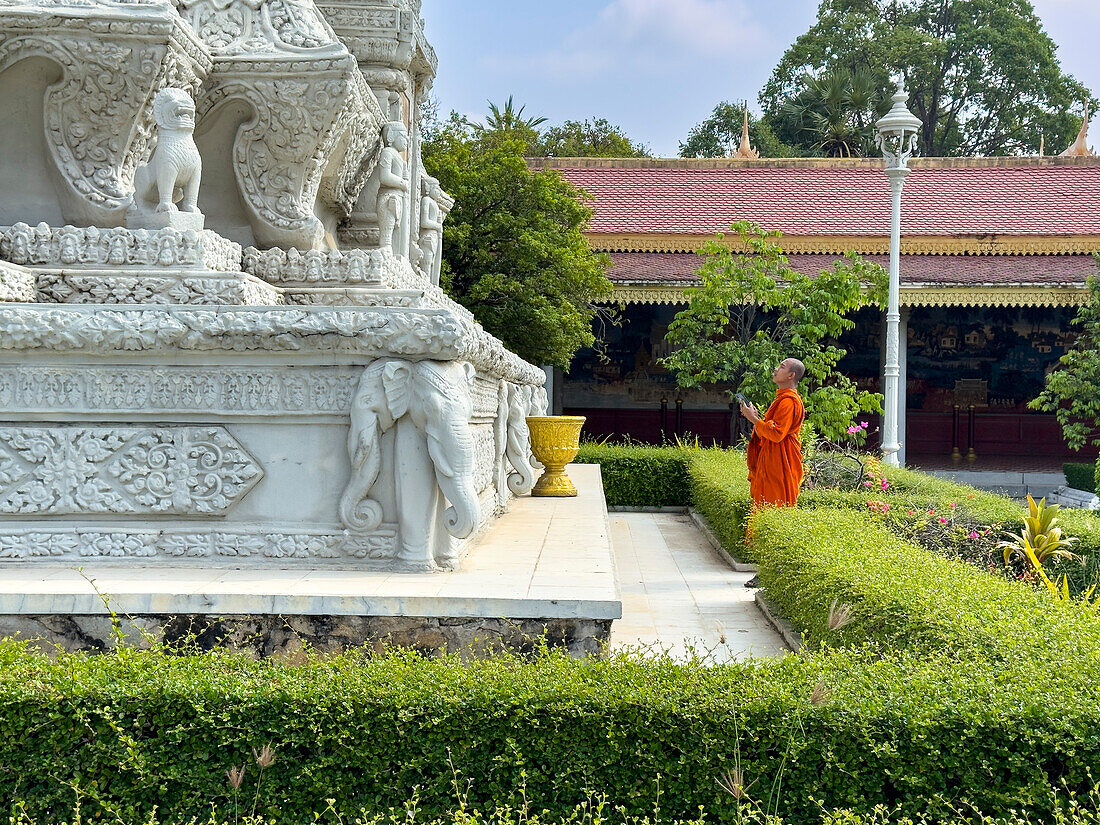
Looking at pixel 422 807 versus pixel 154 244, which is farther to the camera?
pixel 154 244

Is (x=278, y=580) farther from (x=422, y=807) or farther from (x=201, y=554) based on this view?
(x=422, y=807)

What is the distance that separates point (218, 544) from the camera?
4.60 metres

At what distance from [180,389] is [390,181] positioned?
338cm

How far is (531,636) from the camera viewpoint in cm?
397

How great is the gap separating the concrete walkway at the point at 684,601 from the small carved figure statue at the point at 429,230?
10.1 ft

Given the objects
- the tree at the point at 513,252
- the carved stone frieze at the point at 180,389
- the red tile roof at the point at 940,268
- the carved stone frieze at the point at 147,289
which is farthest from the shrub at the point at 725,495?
the red tile roof at the point at 940,268

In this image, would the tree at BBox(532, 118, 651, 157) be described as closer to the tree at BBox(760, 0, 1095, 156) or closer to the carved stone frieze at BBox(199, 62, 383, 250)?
the tree at BBox(760, 0, 1095, 156)

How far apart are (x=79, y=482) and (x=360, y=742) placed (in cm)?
218

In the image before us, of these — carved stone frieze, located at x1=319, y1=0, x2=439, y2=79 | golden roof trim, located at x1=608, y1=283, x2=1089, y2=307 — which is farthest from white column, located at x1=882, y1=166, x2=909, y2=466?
carved stone frieze, located at x1=319, y1=0, x2=439, y2=79

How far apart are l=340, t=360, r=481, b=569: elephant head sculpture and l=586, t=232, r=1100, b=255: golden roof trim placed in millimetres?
14931

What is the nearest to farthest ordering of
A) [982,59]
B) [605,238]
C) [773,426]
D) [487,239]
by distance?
1. [773,426]
2. [487,239]
3. [605,238]
4. [982,59]

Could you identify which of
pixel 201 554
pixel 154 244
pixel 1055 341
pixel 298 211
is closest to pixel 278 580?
pixel 201 554

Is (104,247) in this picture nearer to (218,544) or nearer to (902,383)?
(218,544)

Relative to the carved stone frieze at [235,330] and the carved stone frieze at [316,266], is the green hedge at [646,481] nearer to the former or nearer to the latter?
the carved stone frieze at [316,266]
